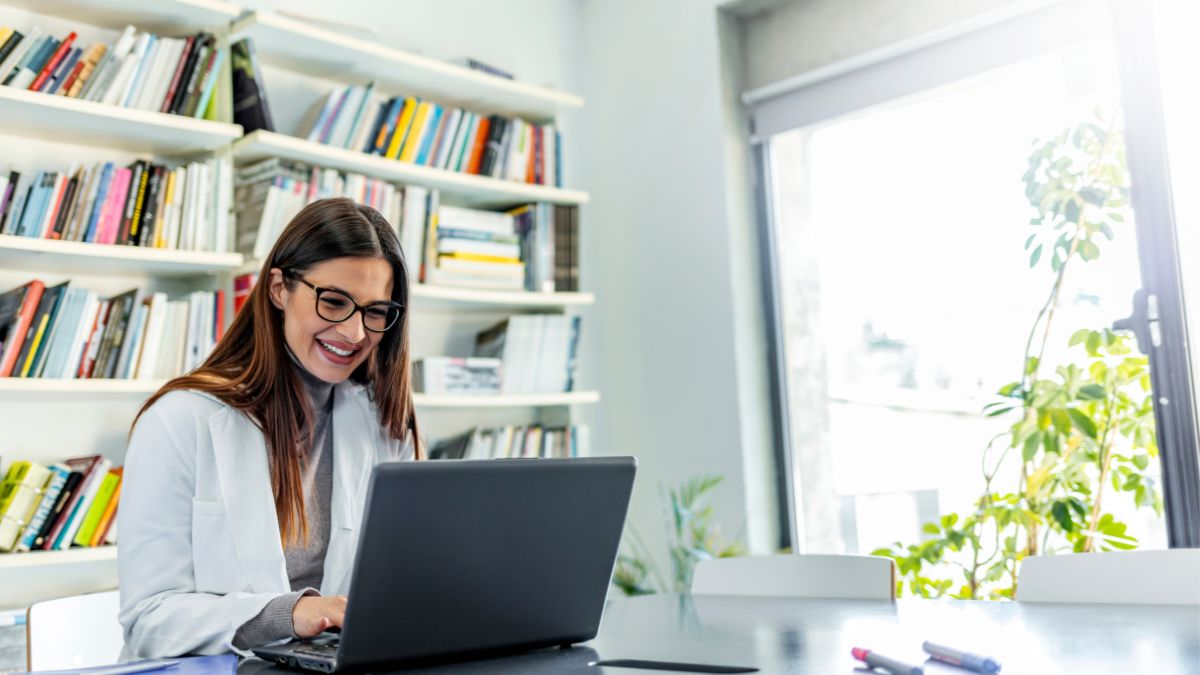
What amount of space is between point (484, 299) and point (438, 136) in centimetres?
48

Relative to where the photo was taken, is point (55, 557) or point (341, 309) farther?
point (55, 557)

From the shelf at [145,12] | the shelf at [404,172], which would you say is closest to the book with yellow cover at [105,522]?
the shelf at [404,172]

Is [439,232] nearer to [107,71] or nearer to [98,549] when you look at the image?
[107,71]

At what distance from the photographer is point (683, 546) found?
10.6 feet

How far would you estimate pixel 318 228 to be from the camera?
1581 mm

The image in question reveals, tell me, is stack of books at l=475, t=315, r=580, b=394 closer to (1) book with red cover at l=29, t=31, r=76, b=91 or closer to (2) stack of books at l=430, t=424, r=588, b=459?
(2) stack of books at l=430, t=424, r=588, b=459

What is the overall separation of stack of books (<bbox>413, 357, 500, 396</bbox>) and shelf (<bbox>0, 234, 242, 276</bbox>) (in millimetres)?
600

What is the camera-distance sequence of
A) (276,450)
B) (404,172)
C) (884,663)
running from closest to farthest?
1. (884,663)
2. (276,450)
3. (404,172)

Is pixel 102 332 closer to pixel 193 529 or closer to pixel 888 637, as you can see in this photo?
pixel 193 529

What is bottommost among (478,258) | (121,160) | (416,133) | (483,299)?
(483,299)

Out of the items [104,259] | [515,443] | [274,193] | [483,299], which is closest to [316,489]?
[104,259]

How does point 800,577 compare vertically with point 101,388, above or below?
below

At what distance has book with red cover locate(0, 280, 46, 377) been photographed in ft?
7.29

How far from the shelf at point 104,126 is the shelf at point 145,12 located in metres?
0.27
